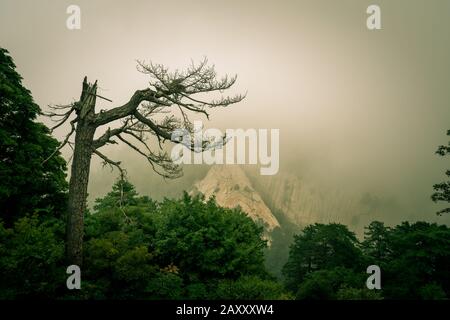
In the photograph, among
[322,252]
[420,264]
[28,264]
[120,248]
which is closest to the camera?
[28,264]

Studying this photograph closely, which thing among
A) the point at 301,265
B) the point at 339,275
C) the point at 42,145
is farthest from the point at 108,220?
the point at 301,265

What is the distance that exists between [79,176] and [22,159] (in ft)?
8.10

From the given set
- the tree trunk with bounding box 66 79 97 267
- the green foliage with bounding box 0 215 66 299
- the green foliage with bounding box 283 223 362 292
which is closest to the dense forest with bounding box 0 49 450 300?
the green foliage with bounding box 0 215 66 299

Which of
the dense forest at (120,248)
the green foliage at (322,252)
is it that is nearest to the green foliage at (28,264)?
the dense forest at (120,248)

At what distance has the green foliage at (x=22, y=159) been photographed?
1180cm

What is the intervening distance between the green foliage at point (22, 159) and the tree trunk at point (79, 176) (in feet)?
3.80

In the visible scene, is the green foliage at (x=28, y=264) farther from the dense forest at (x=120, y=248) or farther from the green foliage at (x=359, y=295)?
the green foliage at (x=359, y=295)

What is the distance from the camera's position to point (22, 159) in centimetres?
1211

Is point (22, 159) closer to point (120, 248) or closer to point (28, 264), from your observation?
point (28, 264)

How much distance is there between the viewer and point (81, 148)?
37.3 feet

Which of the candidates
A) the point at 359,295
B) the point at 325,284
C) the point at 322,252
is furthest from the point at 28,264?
the point at 322,252

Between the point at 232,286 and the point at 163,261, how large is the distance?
286 centimetres
